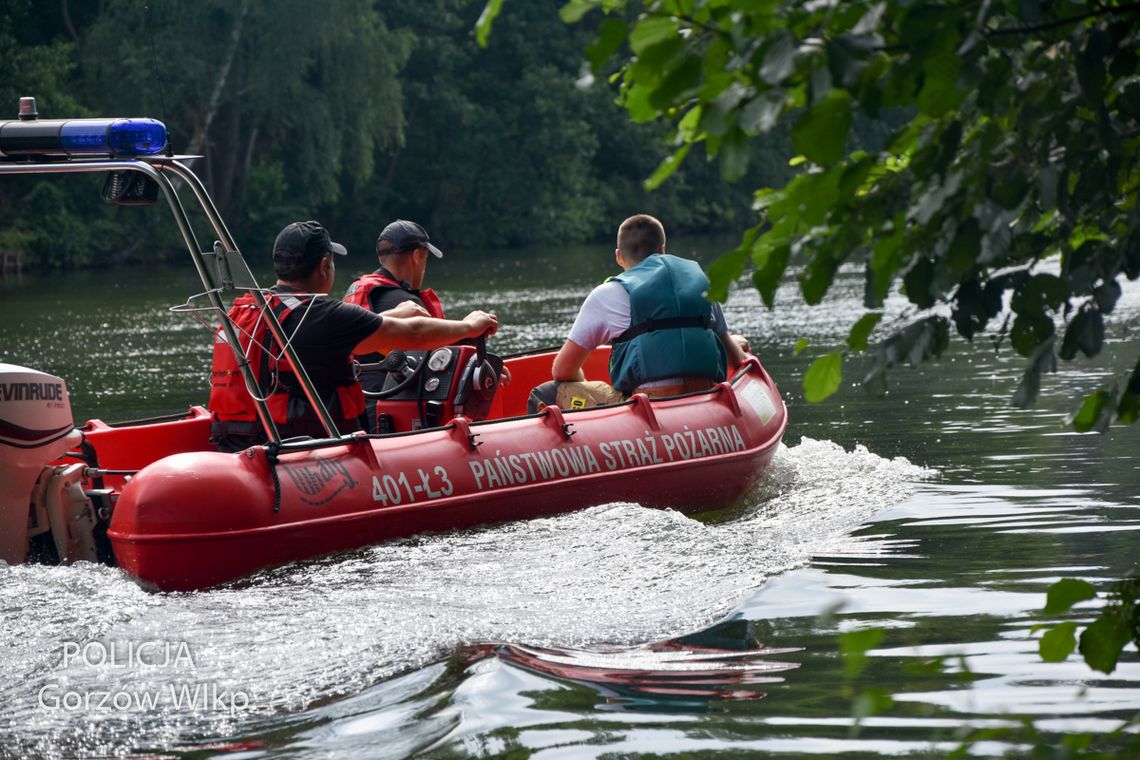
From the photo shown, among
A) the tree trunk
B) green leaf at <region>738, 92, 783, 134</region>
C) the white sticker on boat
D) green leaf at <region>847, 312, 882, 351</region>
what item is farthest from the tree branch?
the tree trunk

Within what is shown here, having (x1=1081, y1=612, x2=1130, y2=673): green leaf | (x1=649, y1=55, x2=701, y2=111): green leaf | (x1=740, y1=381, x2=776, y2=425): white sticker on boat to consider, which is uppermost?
(x1=649, y1=55, x2=701, y2=111): green leaf

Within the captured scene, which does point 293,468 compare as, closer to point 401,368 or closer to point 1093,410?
point 401,368

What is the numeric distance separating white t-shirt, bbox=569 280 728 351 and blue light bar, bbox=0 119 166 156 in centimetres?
247

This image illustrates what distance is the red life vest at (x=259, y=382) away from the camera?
6.12 metres

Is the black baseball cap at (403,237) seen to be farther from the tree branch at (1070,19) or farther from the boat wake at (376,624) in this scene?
the tree branch at (1070,19)

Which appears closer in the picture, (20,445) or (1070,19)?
(1070,19)

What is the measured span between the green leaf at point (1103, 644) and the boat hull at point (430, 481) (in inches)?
143

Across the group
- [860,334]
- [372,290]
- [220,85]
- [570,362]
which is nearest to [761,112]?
[860,334]

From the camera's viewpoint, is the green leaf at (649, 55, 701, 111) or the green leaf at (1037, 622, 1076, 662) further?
the green leaf at (1037, 622, 1076, 662)

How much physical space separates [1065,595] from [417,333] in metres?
4.20

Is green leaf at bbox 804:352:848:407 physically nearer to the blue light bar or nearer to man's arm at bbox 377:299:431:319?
the blue light bar

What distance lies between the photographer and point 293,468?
19.3ft

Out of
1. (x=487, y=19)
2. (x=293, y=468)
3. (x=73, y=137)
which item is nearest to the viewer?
(x=487, y=19)

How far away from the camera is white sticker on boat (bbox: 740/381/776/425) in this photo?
25.4ft
